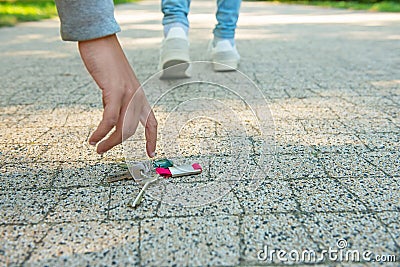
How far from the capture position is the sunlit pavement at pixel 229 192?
1010mm

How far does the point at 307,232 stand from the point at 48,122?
1.31 m

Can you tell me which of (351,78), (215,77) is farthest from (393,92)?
(215,77)

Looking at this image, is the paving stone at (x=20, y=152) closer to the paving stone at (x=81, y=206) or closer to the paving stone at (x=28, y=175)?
the paving stone at (x=28, y=175)

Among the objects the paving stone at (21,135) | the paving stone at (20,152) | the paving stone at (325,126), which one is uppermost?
the paving stone at (325,126)

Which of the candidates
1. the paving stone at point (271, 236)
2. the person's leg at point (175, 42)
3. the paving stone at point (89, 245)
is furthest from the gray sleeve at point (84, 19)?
the person's leg at point (175, 42)

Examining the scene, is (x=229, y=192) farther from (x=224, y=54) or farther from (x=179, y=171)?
(x=224, y=54)

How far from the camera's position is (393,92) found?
2.37 meters

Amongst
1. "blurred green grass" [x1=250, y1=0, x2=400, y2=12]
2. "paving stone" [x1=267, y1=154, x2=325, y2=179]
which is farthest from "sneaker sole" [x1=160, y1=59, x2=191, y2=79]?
"blurred green grass" [x1=250, y1=0, x2=400, y2=12]

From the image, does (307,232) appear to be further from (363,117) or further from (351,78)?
(351,78)

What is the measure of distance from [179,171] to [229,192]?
0.19 metres

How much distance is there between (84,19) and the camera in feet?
3.04

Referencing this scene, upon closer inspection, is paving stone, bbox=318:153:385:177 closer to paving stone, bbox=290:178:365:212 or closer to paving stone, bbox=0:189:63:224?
paving stone, bbox=290:178:365:212

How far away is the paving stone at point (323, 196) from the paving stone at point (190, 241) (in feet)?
0.74

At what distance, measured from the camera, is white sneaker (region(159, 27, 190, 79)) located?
2.45 meters
